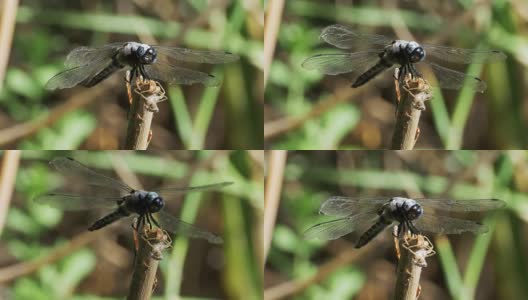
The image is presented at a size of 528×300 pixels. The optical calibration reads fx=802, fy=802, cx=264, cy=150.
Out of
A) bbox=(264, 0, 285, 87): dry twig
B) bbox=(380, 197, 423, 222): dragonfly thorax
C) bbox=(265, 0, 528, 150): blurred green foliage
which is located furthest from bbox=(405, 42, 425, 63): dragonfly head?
bbox=(264, 0, 285, 87): dry twig

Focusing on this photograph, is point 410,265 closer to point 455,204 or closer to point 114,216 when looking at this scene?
point 455,204

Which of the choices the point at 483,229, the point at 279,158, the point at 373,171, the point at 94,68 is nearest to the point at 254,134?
the point at 279,158

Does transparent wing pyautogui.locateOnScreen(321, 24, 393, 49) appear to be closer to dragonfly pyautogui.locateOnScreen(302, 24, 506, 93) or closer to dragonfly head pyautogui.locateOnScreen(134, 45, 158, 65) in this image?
dragonfly pyautogui.locateOnScreen(302, 24, 506, 93)

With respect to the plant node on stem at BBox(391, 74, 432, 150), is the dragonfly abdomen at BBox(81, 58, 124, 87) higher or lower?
higher

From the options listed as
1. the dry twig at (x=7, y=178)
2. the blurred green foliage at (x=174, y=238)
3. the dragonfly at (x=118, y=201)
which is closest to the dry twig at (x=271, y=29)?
the blurred green foliage at (x=174, y=238)

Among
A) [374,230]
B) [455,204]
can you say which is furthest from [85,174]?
[455,204]

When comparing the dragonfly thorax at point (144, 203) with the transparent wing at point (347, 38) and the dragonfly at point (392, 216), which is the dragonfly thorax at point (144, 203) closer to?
the dragonfly at point (392, 216)

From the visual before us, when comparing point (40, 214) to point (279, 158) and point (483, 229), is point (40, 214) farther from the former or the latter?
point (483, 229)
